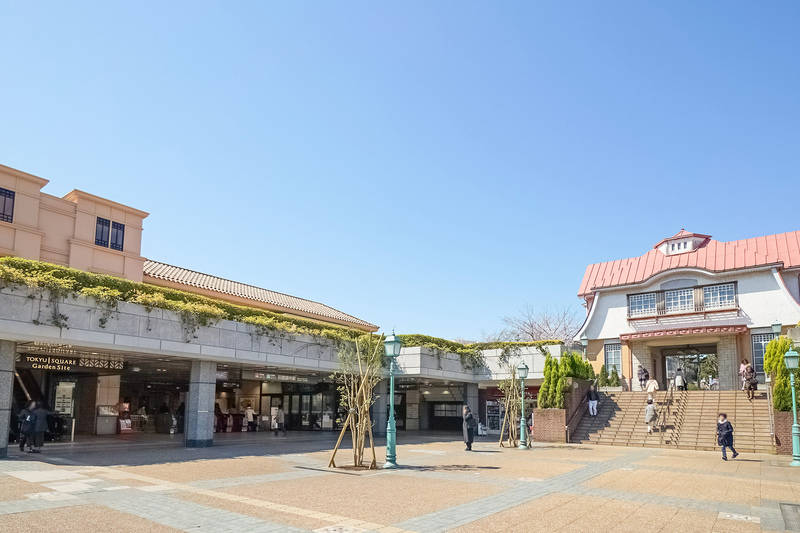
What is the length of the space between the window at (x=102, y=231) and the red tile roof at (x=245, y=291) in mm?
2572

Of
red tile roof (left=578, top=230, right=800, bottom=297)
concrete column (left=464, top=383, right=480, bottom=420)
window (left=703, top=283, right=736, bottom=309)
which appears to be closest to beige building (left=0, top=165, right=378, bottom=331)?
concrete column (left=464, top=383, right=480, bottom=420)

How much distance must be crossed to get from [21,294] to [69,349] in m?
4.60

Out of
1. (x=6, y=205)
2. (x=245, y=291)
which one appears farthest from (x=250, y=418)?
(x=6, y=205)

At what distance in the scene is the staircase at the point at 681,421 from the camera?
23.7 m

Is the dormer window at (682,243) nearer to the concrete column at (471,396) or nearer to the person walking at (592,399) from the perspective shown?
the person walking at (592,399)

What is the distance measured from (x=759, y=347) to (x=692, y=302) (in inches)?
156

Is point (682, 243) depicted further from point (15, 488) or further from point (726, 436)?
point (15, 488)

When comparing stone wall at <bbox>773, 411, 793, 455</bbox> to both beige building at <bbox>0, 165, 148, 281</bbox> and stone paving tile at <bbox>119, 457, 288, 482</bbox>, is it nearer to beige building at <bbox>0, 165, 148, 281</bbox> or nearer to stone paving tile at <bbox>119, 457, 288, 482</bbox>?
stone paving tile at <bbox>119, 457, 288, 482</bbox>

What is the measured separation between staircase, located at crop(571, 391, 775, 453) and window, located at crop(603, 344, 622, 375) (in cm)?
616

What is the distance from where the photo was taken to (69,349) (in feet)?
64.1

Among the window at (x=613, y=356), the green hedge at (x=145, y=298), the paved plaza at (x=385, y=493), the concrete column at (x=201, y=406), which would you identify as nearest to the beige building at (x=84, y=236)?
the green hedge at (x=145, y=298)

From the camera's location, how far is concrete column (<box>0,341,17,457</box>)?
16.0 metres

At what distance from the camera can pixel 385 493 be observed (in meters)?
11.3

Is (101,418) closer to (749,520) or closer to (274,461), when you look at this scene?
(274,461)
